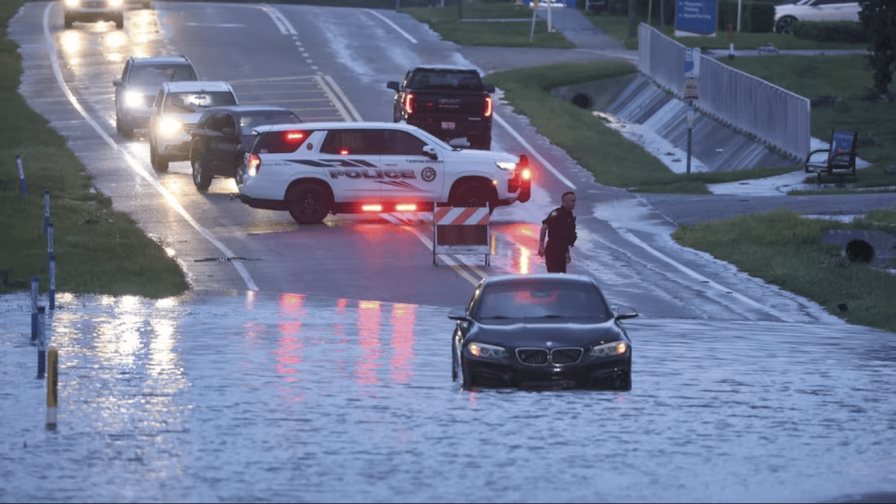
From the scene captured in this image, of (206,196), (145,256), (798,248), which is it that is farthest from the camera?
(206,196)

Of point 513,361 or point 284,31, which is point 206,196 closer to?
point 513,361

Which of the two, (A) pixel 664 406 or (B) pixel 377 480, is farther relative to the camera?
(A) pixel 664 406

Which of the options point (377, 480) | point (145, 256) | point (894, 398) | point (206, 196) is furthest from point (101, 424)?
point (206, 196)

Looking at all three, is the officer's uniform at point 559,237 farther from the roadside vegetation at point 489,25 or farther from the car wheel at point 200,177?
the roadside vegetation at point 489,25

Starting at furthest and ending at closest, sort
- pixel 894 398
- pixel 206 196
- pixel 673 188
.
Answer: pixel 673 188 → pixel 206 196 → pixel 894 398

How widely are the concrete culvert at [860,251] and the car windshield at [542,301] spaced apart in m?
14.2

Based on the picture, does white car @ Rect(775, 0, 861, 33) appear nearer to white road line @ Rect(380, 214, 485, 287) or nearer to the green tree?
the green tree

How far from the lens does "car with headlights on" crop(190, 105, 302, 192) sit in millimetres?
37781

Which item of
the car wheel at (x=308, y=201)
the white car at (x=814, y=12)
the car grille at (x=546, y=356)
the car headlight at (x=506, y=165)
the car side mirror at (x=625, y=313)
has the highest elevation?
the white car at (x=814, y=12)

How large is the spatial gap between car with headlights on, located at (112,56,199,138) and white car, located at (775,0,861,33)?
30431mm

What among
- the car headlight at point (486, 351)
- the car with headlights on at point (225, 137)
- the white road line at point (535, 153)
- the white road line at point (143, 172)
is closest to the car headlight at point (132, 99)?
the white road line at point (143, 172)

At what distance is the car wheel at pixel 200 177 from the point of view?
3853 centimetres

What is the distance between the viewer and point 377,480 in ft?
47.3

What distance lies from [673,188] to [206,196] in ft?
34.2
